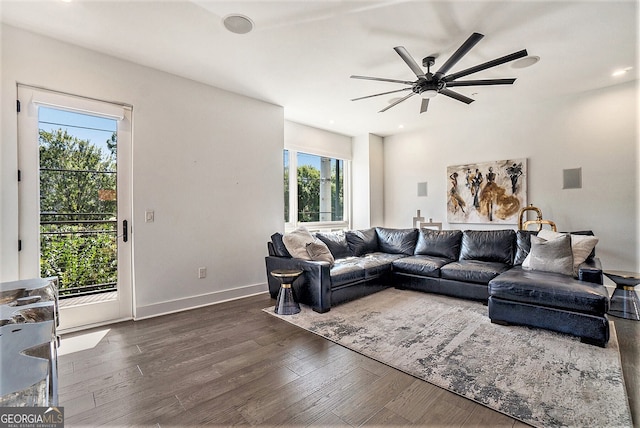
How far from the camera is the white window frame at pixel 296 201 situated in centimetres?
547

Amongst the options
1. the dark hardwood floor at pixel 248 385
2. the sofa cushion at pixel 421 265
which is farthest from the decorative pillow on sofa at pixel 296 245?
the sofa cushion at pixel 421 265

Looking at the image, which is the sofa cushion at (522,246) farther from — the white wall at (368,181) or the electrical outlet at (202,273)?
the electrical outlet at (202,273)

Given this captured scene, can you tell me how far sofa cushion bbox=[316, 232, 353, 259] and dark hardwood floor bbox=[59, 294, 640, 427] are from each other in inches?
72.6

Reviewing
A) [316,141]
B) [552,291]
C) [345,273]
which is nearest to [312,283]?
[345,273]

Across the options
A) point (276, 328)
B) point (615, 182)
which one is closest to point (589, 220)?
point (615, 182)

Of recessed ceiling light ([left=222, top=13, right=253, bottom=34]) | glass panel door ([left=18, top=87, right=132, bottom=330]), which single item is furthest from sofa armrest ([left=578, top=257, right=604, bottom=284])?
glass panel door ([left=18, top=87, right=132, bottom=330])

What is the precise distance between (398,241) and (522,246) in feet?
5.86

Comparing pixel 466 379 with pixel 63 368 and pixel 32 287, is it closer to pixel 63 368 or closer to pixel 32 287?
pixel 32 287

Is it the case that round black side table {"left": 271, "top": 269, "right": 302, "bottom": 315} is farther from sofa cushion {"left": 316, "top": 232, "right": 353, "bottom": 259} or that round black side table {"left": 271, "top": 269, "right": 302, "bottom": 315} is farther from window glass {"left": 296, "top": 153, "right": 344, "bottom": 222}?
window glass {"left": 296, "top": 153, "right": 344, "bottom": 222}

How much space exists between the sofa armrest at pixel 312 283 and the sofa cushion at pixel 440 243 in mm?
2118

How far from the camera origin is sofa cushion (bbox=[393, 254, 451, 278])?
412 centimetres

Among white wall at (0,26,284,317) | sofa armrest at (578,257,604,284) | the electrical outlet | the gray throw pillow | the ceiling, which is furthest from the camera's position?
the electrical outlet

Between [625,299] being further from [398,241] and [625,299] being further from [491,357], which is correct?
[398,241]

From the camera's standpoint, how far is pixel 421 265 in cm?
423
